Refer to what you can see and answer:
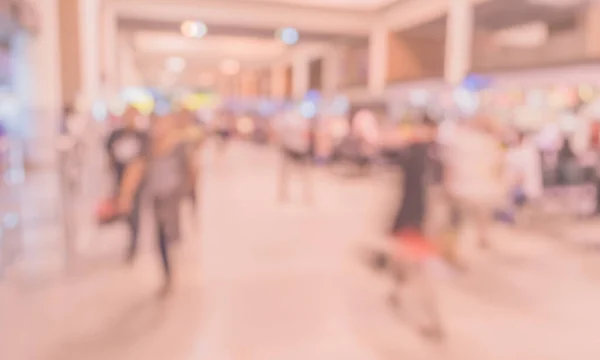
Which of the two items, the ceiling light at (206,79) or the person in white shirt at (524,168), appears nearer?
the person in white shirt at (524,168)

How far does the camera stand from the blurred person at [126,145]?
4609 millimetres

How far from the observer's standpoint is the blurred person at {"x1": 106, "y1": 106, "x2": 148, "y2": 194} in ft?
15.1

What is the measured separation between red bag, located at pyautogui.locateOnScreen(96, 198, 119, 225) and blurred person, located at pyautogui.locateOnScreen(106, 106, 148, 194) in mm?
120

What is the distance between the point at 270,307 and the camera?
400 cm

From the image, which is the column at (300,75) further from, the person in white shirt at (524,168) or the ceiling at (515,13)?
the person in white shirt at (524,168)

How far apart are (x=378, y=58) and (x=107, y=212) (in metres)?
12.5

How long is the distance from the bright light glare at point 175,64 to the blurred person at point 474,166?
2367 centimetres

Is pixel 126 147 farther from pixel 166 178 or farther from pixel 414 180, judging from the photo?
pixel 414 180

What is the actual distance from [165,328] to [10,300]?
137cm

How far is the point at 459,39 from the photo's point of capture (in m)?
11.7

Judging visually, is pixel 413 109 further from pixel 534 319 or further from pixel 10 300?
pixel 10 300

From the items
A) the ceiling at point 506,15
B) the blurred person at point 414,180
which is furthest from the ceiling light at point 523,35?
the blurred person at point 414,180

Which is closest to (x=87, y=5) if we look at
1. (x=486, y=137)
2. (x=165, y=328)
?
(x=165, y=328)

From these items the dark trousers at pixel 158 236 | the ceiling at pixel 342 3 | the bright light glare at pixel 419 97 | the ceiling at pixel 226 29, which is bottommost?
the dark trousers at pixel 158 236
